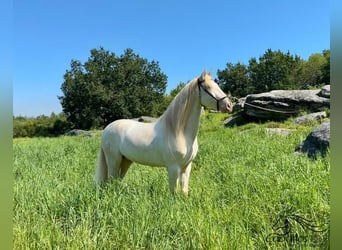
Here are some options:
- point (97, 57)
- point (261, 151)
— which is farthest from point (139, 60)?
point (261, 151)

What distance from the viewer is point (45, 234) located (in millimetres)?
2219

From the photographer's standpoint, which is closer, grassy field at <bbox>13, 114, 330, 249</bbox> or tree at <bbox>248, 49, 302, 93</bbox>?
grassy field at <bbox>13, 114, 330, 249</bbox>

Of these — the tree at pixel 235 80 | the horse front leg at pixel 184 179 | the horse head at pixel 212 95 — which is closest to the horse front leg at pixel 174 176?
the horse front leg at pixel 184 179

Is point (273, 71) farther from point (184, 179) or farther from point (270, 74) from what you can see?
point (184, 179)

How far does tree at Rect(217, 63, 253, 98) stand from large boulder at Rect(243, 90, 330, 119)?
54.0 ft

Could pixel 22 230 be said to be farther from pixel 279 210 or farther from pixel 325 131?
pixel 325 131

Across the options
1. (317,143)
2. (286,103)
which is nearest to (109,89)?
(286,103)

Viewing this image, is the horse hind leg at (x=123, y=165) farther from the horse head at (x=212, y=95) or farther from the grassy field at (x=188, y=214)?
the horse head at (x=212, y=95)

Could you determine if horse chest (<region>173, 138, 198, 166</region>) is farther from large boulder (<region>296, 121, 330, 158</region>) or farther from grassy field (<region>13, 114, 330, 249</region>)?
large boulder (<region>296, 121, 330, 158</region>)

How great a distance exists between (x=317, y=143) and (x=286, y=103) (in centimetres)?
772

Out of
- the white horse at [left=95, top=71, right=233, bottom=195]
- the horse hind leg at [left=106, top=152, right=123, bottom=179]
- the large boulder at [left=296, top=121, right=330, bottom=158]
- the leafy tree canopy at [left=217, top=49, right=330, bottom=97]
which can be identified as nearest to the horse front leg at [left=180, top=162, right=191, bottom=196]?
the white horse at [left=95, top=71, right=233, bottom=195]

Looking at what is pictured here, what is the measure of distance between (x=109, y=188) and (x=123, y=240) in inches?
45.5

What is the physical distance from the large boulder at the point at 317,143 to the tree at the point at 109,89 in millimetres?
24355

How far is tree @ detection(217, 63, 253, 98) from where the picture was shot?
29.7 m
